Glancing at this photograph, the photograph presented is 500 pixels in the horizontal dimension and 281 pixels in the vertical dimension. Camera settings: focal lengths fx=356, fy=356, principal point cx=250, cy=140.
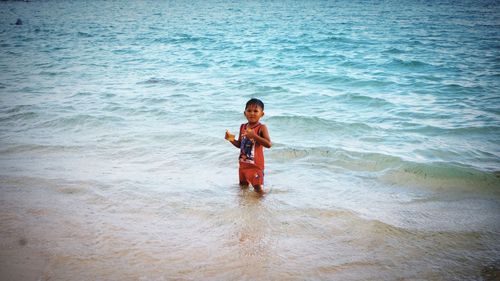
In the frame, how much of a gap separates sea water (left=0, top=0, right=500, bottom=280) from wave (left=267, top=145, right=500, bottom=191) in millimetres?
29

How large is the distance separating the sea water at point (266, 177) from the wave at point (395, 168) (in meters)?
0.03

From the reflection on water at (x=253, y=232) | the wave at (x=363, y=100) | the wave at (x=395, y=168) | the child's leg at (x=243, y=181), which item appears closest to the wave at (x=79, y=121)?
the wave at (x=395, y=168)

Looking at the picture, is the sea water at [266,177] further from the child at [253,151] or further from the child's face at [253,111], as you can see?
the child's face at [253,111]

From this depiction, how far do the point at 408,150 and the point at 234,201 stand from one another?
11.1ft

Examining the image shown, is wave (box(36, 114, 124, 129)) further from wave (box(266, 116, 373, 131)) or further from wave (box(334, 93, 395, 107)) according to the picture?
wave (box(334, 93, 395, 107))

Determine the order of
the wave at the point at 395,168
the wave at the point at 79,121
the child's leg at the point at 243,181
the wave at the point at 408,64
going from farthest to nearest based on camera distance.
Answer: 1. the wave at the point at 408,64
2. the wave at the point at 79,121
3. the wave at the point at 395,168
4. the child's leg at the point at 243,181

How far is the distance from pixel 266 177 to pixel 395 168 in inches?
74.0

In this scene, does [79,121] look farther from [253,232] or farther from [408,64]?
[408,64]

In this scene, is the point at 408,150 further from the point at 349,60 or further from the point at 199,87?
the point at 349,60

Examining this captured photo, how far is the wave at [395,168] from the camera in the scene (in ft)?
15.4

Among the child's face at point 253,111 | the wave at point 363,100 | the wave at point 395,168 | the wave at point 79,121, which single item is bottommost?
the wave at point 395,168

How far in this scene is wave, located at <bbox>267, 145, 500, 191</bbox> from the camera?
4699 millimetres

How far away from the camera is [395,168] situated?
513 centimetres

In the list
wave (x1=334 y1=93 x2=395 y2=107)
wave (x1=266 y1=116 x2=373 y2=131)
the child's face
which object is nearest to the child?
the child's face
